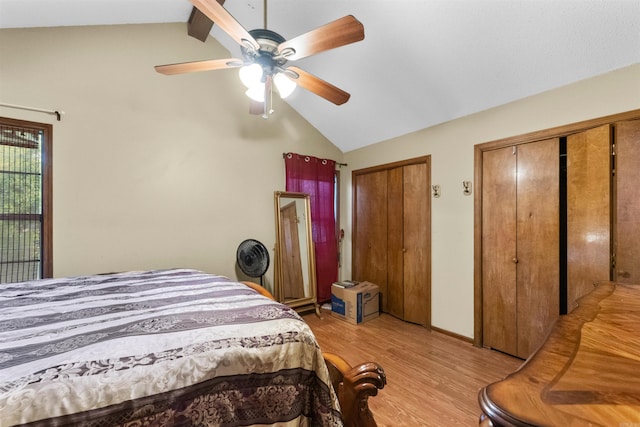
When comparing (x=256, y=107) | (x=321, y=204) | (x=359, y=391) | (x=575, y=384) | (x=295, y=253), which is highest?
(x=256, y=107)

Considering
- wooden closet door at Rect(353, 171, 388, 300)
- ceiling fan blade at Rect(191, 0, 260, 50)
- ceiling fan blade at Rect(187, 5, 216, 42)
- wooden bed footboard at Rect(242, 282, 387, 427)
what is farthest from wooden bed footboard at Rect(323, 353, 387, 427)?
ceiling fan blade at Rect(187, 5, 216, 42)

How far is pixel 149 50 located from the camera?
267 centimetres

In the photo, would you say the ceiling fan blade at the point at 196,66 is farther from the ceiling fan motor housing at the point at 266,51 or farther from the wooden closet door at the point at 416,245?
the wooden closet door at the point at 416,245

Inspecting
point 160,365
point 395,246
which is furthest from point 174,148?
point 395,246

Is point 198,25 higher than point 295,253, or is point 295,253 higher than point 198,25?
point 198,25

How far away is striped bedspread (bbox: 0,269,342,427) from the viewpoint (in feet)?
2.27

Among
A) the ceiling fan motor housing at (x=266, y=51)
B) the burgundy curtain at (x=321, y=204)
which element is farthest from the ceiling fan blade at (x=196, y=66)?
the burgundy curtain at (x=321, y=204)

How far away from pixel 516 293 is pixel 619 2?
82.0 inches

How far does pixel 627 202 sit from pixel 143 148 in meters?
3.91

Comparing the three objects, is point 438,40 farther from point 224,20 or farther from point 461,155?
point 224,20

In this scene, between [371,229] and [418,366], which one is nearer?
[418,366]

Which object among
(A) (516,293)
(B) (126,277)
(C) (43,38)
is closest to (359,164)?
(A) (516,293)

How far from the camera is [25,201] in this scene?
7.11 ft

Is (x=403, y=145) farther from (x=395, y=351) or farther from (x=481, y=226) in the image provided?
(x=395, y=351)
